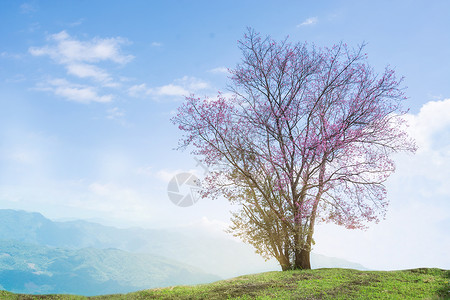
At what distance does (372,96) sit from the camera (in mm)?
18812

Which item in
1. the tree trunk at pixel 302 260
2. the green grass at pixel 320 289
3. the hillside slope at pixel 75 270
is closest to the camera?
the green grass at pixel 320 289

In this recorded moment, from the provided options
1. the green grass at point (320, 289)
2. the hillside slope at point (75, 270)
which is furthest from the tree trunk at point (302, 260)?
the hillside slope at point (75, 270)

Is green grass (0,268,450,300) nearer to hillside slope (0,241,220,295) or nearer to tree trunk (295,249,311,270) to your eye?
tree trunk (295,249,311,270)

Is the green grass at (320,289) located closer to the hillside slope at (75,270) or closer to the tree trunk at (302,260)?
the tree trunk at (302,260)

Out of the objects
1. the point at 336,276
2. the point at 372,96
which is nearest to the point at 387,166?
the point at 372,96

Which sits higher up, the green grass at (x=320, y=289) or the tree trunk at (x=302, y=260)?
the tree trunk at (x=302, y=260)

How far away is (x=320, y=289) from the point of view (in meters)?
12.5

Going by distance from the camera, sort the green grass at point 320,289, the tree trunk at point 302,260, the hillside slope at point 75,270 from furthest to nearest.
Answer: the hillside slope at point 75,270 < the tree trunk at point 302,260 < the green grass at point 320,289

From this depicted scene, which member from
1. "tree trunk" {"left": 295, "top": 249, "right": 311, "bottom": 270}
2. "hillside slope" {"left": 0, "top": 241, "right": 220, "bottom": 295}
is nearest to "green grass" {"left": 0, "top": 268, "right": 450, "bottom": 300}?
"tree trunk" {"left": 295, "top": 249, "right": 311, "bottom": 270}

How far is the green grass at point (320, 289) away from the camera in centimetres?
1186

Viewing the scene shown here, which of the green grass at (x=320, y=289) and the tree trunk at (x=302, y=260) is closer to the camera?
the green grass at (x=320, y=289)

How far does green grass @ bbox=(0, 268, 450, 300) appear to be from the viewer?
11.9 m

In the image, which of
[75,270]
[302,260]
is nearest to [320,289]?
[302,260]

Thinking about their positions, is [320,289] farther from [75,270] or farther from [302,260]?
[75,270]
